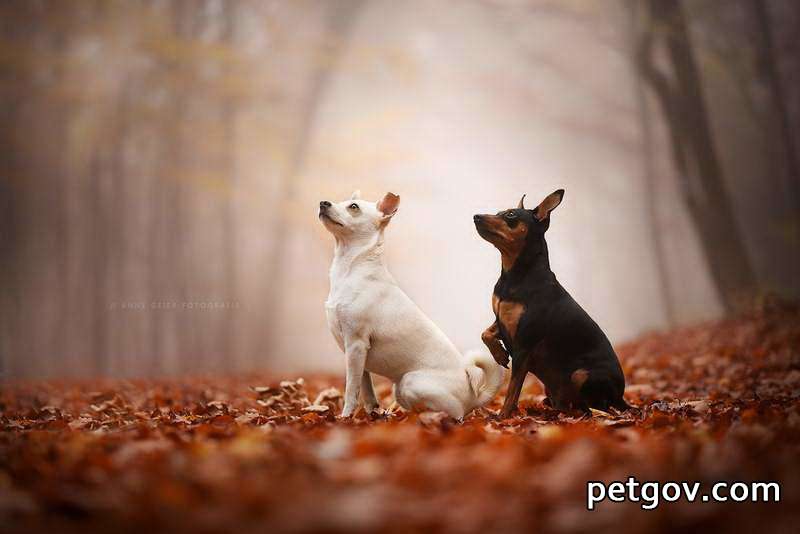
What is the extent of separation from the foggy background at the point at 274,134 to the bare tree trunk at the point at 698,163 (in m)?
0.04

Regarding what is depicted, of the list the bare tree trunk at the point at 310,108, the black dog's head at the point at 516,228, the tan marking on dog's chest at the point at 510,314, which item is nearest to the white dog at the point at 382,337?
the tan marking on dog's chest at the point at 510,314

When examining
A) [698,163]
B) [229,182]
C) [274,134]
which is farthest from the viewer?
[274,134]

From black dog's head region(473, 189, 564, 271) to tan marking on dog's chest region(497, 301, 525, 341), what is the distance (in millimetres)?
276

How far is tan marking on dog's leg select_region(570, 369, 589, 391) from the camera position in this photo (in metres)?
4.59

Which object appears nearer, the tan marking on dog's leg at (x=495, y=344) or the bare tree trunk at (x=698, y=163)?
the tan marking on dog's leg at (x=495, y=344)

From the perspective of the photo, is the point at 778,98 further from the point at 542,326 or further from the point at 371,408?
Result: the point at 371,408

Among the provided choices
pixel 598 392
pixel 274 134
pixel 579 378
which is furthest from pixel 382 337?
pixel 274 134

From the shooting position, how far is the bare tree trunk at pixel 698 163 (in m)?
12.3

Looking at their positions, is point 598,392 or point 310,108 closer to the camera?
point 598,392

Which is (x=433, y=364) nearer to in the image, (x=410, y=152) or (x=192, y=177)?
(x=192, y=177)

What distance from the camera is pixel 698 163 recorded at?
12531 millimetres

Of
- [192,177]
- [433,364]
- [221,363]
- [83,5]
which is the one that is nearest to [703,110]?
[433,364]

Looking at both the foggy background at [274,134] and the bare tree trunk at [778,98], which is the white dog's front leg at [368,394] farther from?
the bare tree trunk at [778,98]

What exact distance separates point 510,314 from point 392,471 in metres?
2.37
